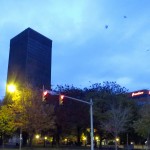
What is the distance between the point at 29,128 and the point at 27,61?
73641mm

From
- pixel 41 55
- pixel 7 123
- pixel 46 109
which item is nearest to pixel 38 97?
pixel 46 109

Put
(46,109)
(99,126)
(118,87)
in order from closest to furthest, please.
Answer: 1. (46,109)
2. (99,126)
3. (118,87)

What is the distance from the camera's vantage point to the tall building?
123894 mm

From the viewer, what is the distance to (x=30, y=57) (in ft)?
430

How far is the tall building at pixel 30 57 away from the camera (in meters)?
124

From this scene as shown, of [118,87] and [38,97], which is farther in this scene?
[118,87]

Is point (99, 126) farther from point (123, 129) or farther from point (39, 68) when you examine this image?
point (39, 68)

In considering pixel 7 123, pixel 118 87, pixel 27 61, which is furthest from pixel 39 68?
pixel 7 123

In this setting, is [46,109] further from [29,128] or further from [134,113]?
[134,113]

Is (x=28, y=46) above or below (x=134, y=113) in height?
above

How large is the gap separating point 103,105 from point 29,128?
2124 cm

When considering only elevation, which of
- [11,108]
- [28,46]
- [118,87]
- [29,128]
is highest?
[28,46]

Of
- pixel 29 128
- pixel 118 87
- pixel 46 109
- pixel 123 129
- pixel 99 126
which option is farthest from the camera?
pixel 118 87

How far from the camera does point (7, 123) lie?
62.2 meters
